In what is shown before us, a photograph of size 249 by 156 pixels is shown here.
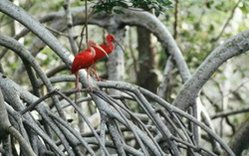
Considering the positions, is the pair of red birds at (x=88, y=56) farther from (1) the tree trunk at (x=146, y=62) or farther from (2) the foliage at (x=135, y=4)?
(1) the tree trunk at (x=146, y=62)

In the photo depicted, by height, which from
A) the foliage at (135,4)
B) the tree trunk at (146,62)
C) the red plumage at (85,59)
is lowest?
the tree trunk at (146,62)

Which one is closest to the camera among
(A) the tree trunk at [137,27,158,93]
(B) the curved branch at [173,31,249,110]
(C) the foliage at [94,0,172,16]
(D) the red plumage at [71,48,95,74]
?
(D) the red plumage at [71,48,95,74]

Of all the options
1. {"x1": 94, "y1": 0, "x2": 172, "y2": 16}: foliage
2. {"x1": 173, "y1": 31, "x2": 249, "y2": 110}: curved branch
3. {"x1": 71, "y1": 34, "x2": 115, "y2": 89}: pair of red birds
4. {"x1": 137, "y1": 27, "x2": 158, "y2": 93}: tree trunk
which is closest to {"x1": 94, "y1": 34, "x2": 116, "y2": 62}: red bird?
{"x1": 71, "y1": 34, "x2": 115, "y2": 89}: pair of red birds

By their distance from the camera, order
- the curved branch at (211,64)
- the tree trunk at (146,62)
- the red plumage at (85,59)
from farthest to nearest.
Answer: the tree trunk at (146,62) < the curved branch at (211,64) < the red plumage at (85,59)

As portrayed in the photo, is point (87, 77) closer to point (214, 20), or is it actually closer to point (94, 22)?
point (94, 22)

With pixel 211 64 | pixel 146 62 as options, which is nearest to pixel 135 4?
pixel 211 64

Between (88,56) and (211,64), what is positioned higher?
(88,56)

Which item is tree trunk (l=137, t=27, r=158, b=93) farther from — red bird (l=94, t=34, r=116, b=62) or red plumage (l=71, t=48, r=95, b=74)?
red plumage (l=71, t=48, r=95, b=74)

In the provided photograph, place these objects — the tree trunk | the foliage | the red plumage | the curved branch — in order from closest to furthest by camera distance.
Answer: the red plumage < the foliage < the curved branch < the tree trunk

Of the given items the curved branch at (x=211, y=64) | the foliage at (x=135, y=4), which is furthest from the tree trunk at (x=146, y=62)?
the foliage at (x=135, y=4)

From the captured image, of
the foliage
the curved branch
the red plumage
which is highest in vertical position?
the foliage

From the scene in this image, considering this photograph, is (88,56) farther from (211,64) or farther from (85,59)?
(211,64)

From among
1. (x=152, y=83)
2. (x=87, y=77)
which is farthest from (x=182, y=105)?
(x=152, y=83)

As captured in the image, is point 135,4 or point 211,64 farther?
point 211,64
